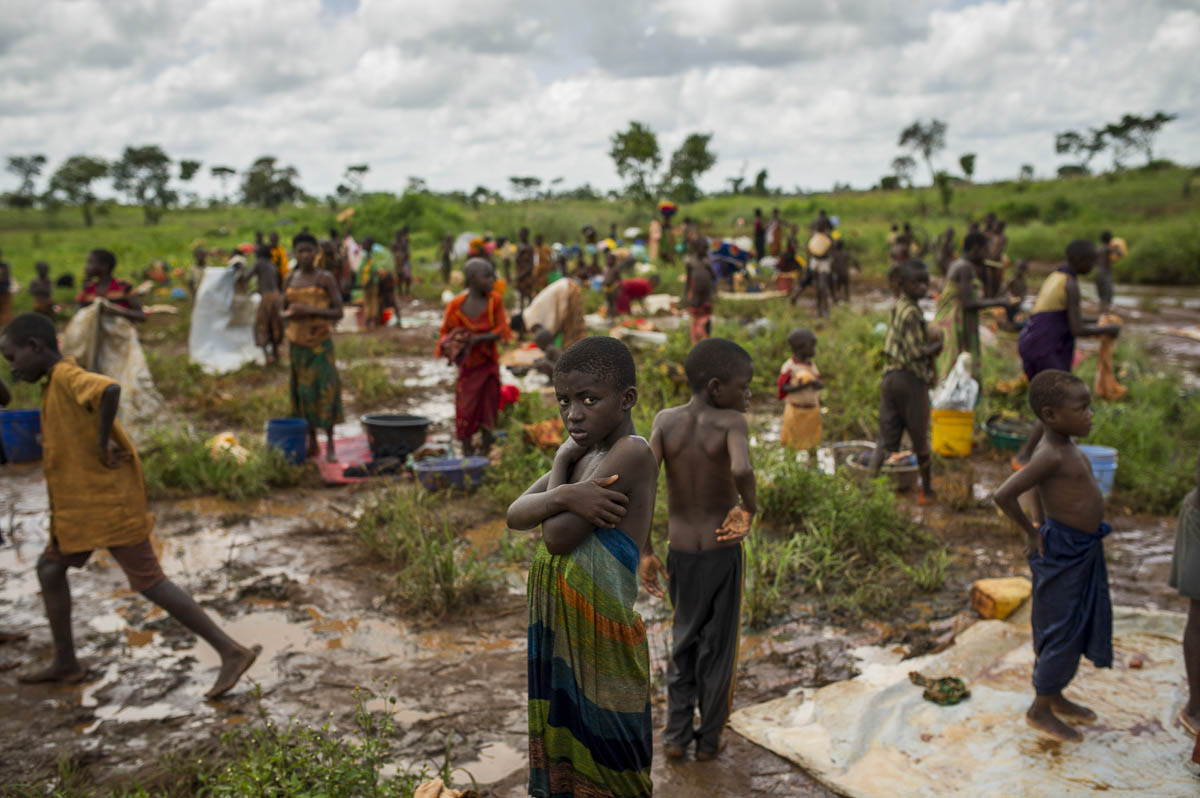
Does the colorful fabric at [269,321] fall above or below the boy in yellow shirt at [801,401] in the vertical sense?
above

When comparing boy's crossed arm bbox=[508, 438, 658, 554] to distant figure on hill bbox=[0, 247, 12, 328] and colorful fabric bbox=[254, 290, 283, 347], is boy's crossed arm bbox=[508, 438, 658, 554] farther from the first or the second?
distant figure on hill bbox=[0, 247, 12, 328]

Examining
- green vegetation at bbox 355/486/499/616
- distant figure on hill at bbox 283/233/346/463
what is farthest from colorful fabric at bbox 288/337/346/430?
green vegetation at bbox 355/486/499/616

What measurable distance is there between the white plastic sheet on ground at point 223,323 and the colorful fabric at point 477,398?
5693 mm

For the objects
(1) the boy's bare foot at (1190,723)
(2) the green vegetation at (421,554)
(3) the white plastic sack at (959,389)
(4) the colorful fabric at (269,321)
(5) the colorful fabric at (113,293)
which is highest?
→ (5) the colorful fabric at (113,293)

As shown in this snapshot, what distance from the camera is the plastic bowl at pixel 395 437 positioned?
650 centimetres

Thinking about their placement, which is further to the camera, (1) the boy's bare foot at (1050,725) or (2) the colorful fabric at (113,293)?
(2) the colorful fabric at (113,293)

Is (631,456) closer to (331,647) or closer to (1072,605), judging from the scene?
(1072,605)

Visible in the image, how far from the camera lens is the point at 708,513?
9.42 feet

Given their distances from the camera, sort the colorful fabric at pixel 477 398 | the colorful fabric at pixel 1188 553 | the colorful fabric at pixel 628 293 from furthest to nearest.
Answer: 1. the colorful fabric at pixel 628 293
2. the colorful fabric at pixel 477 398
3. the colorful fabric at pixel 1188 553

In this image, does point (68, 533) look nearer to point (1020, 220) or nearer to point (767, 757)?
point (767, 757)

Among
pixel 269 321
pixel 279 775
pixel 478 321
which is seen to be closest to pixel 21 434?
pixel 269 321

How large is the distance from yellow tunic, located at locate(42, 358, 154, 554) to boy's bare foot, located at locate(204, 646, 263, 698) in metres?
0.63

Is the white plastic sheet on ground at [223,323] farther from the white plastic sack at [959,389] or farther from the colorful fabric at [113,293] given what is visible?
the white plastic sack at [959,389]

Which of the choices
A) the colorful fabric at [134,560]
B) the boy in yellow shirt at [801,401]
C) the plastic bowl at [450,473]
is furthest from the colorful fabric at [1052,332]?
the colorful fabric at [134,560]
